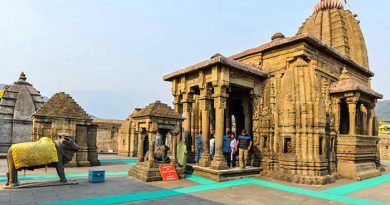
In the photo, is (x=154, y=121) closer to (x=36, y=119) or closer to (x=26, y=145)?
(x=26, y=145)

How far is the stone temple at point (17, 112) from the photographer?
60.0 feet

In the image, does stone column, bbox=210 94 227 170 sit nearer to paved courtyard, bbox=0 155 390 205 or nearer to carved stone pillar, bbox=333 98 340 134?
paved courtyard, bbox=0 155 390 205

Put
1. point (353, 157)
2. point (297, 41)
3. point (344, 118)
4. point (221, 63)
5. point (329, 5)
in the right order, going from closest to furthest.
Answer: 1. point (221, 63)
2. point (297, 41)
3. point (353, 157)
4. point (344, 118)
5. point (329, 5)

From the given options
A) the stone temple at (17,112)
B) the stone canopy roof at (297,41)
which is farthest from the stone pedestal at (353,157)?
the stone temple at (17,112)

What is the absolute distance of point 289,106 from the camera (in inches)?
460

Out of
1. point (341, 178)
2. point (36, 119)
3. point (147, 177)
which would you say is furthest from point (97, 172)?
point (341, 178)

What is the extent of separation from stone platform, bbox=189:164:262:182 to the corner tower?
13.8 m

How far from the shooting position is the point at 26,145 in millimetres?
8180

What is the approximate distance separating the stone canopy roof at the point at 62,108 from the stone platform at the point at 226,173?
294 inches

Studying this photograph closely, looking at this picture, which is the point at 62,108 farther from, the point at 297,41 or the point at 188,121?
the point at 297,41

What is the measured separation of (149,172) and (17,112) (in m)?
14.3

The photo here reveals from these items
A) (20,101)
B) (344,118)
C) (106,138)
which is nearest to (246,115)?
(344,118)

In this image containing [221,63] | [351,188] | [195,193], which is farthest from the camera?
[221,63]

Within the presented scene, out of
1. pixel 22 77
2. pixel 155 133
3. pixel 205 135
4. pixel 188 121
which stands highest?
pixel 22 77
